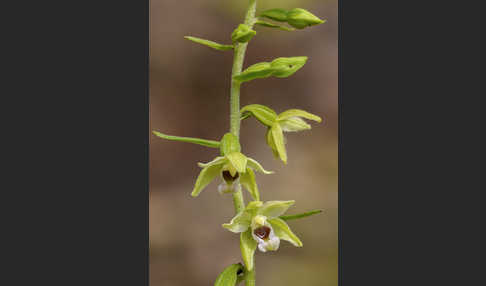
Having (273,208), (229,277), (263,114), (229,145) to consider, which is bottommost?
(229,277)

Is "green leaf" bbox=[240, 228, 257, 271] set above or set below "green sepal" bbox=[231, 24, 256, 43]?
below

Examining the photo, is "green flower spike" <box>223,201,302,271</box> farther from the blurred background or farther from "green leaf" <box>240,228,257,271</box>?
the blurred background

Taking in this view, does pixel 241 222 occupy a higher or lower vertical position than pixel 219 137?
lower

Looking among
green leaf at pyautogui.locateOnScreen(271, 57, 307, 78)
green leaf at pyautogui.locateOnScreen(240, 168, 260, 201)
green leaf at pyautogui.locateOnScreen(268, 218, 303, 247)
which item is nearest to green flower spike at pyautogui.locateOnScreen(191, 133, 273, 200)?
green leaf at pyautogui.locateOnScreen(240, 168, 260, 201)

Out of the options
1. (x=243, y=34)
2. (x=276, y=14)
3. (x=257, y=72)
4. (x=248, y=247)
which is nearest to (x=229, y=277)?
(x=248, y=247)

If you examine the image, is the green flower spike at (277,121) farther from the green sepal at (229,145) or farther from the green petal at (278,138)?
the green sepal at (229,145)

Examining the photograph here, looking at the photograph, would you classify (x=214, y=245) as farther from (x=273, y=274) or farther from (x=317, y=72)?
(x=317, y=72)

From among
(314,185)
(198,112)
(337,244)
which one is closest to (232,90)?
(198,112)

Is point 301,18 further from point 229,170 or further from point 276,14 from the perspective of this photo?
point 229,170
